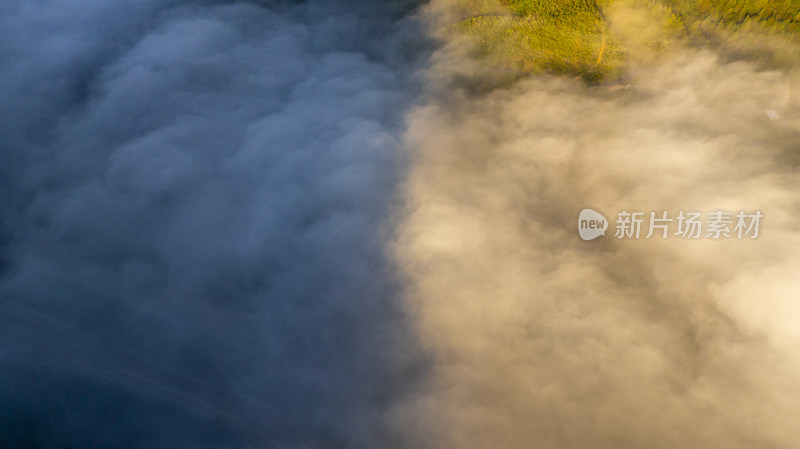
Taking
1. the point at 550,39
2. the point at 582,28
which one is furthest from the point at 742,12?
the point at 550,39

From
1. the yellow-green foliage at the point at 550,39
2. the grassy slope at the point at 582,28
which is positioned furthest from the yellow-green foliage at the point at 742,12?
the yellow-green foliage at the point at 550,39

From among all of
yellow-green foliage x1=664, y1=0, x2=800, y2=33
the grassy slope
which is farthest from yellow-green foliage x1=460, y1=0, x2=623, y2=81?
yellow-green foliage x1=664, y1=0, x2=800, y2=33

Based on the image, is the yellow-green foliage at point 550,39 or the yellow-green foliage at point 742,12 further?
the yellow-green foliage at point 550,39

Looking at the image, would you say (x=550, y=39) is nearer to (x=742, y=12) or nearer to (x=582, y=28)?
(x=582, y=28)

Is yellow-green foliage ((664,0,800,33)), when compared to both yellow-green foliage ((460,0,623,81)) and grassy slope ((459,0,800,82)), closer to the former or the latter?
grassy slope ((459,0,800,82))

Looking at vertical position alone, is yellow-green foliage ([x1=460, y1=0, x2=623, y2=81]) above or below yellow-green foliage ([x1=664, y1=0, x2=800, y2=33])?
below

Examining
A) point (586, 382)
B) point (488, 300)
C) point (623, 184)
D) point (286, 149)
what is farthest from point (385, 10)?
point (586, 382)

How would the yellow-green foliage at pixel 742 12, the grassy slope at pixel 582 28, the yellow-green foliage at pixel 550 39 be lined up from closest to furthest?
the yellow-green foliage at pixel 742 12, the grassy slope at pixel 582 28, the yellow-green foliage at pixel 550 39

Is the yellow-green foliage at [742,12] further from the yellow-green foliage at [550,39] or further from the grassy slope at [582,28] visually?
the yellow-green foliage at [550,39]

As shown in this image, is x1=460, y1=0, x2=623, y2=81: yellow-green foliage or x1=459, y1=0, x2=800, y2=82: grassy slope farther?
x1=460, y1=0, x2=623, y2=81: yellow-green foliage
